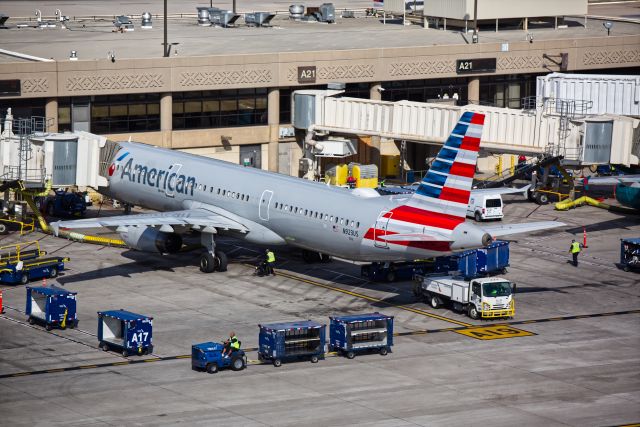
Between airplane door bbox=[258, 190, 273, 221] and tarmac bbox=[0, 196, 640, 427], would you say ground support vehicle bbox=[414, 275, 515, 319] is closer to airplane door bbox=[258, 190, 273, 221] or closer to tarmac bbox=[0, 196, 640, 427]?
tarmac bbox=[0, 196, 640, 427]

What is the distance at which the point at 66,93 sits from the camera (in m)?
98.2

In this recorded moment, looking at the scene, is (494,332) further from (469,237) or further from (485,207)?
(485,207)

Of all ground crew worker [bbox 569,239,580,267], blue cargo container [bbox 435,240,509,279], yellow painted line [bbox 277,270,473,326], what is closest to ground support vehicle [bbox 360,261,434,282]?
blue cargo container [bbox 435,240,509,279]

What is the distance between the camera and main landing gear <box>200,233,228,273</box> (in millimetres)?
78812

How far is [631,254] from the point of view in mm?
80750

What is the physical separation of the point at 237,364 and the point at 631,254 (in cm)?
3200


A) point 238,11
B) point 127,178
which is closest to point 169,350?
point 127,178

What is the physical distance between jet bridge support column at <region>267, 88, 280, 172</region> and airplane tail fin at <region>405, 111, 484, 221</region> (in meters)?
41.9

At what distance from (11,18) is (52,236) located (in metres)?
53.8

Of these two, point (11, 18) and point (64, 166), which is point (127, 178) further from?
point (11, 18)

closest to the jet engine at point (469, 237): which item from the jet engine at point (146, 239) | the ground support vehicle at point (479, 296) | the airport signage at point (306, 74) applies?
the ground support vehicle at point (479, 296)

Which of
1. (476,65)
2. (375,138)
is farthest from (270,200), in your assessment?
(476,65)

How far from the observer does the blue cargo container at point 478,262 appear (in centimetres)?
7350

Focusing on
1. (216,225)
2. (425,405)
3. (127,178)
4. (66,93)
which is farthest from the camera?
(66,93)
